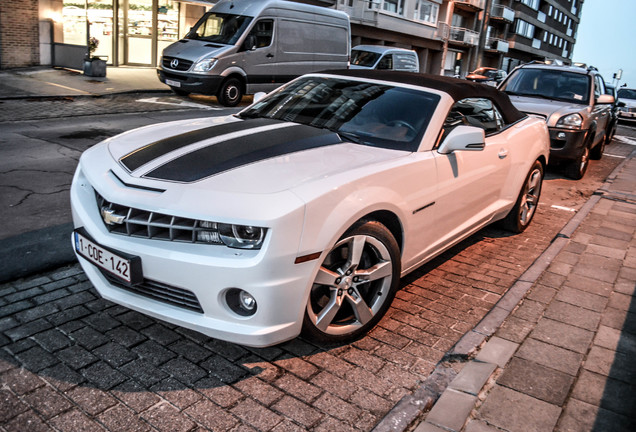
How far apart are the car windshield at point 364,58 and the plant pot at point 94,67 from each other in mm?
7608

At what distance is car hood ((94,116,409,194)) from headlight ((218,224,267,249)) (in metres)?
0.19

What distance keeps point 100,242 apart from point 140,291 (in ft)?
1.10

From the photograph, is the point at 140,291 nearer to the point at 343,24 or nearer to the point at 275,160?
the point at 275,160

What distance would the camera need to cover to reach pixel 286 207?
109 inches

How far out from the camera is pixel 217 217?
9.05 feet

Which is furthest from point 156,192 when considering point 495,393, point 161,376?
point 495,393

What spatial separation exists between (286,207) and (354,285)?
29.4 inches

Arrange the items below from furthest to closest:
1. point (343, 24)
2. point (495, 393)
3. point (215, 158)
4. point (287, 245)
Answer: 1. point (343, 24)
2. point (215, 158)
3. point (495, 393)
4. point (287, 245)

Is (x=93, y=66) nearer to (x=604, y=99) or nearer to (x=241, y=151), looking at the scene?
(x=604, y=99)

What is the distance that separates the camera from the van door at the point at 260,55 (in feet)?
46.2

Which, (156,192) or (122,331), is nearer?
(156,192)

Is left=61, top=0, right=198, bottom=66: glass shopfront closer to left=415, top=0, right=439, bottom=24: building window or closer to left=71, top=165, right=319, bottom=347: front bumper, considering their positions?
left=71, top=165, right=319, bottom=347: front bumper

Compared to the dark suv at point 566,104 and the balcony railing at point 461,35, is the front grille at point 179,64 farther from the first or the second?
the balcony railing at point 461,35

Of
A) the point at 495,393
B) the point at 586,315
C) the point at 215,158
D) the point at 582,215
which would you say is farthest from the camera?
the point at 582,215
